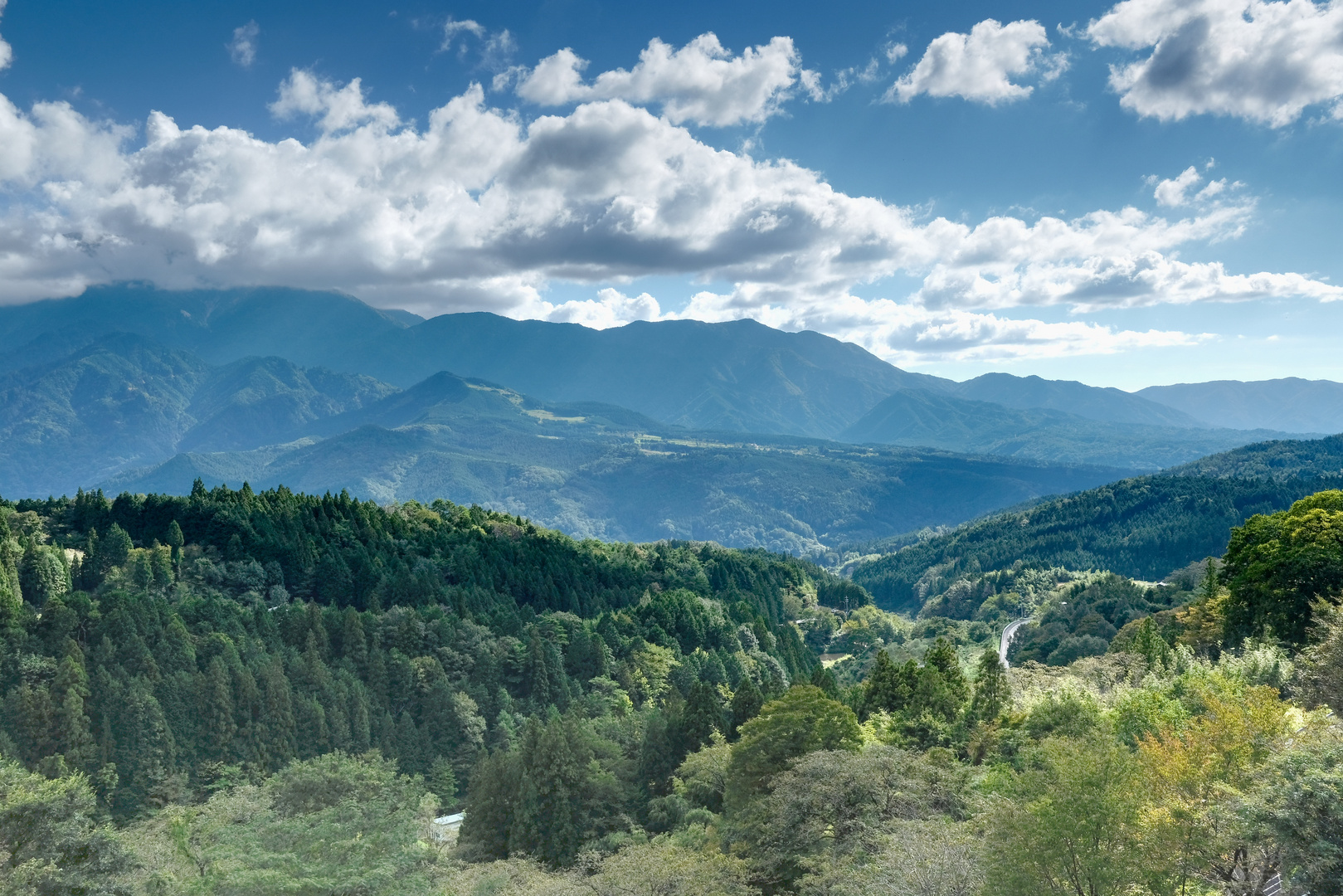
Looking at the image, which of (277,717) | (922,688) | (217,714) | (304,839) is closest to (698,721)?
(922,688)

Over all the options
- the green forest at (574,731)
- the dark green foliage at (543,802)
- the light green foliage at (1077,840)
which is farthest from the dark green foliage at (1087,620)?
the light green foliage at (1077,840)

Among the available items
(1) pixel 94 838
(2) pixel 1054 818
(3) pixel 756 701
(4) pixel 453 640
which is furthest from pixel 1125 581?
(1) pixel 94 838

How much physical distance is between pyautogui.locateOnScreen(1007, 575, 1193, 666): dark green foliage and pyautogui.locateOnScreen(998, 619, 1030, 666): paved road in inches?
50.7

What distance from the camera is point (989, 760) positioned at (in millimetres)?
47438

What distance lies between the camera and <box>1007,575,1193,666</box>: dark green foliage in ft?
347

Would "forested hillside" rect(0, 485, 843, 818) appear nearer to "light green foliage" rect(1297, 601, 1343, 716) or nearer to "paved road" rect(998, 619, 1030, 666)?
"paved road" rect(998, 619, 1030, 666)

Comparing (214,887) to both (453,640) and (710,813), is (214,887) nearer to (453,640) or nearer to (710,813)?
(710,813)

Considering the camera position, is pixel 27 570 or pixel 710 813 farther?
pixel 27 570

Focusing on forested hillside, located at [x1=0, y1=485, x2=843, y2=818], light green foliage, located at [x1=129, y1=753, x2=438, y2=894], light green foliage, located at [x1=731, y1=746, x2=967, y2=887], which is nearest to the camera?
light green foliage, located at [x1=731, y1=746, x2=967, y2=887]

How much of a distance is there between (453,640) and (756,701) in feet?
135

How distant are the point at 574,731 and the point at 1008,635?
394ft

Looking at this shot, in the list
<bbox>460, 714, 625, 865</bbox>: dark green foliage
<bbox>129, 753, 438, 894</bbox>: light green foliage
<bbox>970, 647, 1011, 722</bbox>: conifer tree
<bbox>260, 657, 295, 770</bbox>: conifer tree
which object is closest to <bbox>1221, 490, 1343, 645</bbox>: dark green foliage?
<bbox>970, 647, 1011, 722</bbox>: conifer tree

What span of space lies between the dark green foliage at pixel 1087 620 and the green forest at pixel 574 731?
97cm

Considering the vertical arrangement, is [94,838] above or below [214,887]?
above
